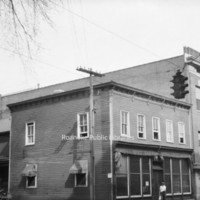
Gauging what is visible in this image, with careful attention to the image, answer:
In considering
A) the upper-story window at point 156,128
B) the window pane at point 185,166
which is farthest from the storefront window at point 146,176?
the window pane at point 185,166

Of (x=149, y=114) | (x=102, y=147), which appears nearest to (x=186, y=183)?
(x=149, y=114)

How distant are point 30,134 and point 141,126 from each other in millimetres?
9227

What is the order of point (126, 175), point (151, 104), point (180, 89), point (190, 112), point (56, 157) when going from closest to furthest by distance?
point (180, 89), point (126, 175), point (56, 157), point (151, 104), point (190, 112)

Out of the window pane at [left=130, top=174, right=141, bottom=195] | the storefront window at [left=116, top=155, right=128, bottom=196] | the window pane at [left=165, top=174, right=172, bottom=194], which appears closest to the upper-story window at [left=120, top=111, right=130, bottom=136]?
the storefront window at [left=116, top=155, right=128, bottom=196]

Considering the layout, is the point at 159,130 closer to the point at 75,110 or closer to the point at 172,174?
the point at 172,174

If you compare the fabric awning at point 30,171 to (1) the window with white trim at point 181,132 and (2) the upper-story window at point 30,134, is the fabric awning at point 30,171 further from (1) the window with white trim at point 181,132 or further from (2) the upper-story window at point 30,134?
(1) the window with white trim at point 181,132

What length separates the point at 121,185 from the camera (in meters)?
27.9

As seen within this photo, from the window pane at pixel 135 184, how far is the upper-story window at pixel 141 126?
3429mm

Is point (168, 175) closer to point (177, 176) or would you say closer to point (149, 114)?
point (177, 176)

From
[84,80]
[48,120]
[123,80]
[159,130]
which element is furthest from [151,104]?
[84,80]

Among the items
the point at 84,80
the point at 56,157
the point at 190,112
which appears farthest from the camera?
the point at 84,80

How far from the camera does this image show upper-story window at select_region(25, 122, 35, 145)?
109ft

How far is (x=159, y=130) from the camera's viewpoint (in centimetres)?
3369

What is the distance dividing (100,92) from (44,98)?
555 centimetres
